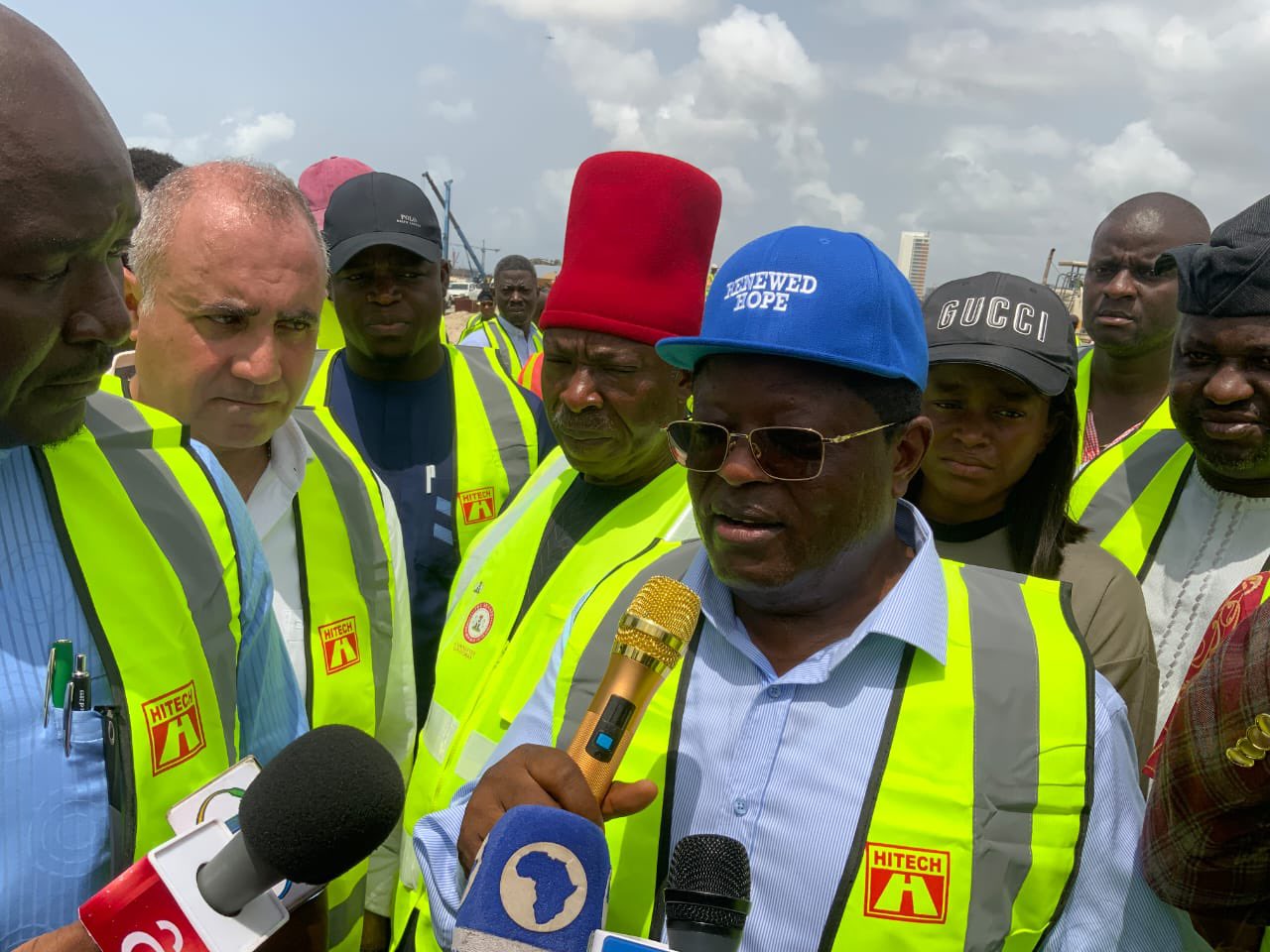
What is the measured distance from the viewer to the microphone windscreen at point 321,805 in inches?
49.4

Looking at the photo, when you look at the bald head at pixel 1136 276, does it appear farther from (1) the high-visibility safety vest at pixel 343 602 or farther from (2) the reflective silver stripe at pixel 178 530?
(2) the reflective silver stripe at pixel 178 530

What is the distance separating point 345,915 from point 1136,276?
4102 mm

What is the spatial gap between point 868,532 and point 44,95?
4.97ft

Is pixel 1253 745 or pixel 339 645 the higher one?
pixel 1253 745

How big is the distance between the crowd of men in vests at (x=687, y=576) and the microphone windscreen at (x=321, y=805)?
0.17 metres

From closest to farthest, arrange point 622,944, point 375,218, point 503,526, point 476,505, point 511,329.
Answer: point 622,944, point 503,526, point 476,505, point 375,218, point 511,329

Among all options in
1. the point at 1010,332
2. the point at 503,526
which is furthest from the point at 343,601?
the point at 1010,332

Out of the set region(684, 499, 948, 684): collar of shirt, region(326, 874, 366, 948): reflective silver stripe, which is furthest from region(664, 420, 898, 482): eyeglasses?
region(326, 874, 366, 948): reflective silver stripe

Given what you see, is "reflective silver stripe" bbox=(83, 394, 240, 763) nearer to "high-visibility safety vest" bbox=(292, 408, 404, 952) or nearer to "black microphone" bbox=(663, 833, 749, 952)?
"high-visibility safety vest" bbox=(292, 408, 404, 952)

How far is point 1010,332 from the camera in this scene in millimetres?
2660

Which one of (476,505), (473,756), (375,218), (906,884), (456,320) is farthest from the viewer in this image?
(456,320)

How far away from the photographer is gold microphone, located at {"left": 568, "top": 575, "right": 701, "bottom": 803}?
4.70 ft

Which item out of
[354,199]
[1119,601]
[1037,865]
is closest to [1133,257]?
[1119,601]

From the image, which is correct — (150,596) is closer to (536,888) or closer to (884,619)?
(536,888)
